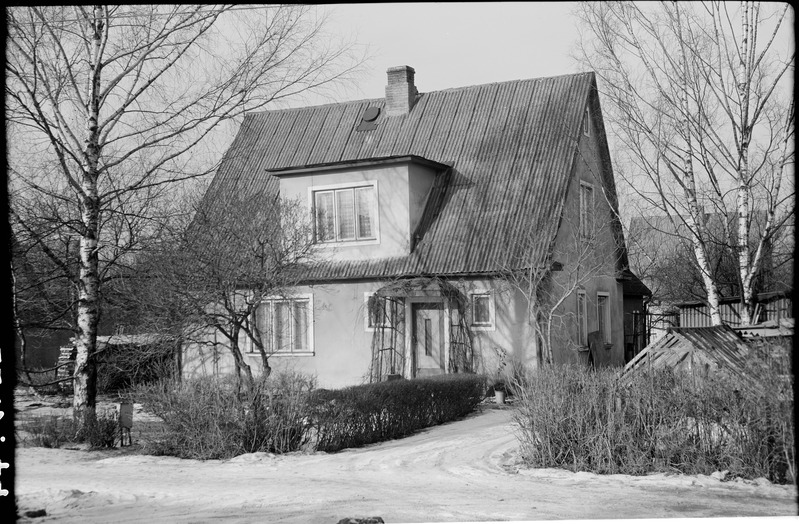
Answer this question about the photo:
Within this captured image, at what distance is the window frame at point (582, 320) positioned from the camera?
19625mm

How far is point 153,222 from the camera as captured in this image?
13461 millimetres

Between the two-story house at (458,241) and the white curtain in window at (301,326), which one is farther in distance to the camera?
the white curtain in window at (301,326)

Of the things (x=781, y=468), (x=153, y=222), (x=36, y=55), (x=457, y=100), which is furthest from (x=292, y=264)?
(x=457, y=100)

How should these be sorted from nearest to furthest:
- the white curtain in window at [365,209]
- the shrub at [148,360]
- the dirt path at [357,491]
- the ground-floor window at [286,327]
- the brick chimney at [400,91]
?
the dirt path at [357,491] < the shrub at [148,360] < the white curtain in window at [365,209] < the ground-floor window at [286,327] < the brick chimney at [400,91]

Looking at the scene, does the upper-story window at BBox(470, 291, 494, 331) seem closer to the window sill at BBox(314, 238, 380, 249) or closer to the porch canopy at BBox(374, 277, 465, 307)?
the porch canopy at BBox(374, 277, 465, 307)

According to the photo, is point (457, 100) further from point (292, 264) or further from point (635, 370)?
point (635, 370)

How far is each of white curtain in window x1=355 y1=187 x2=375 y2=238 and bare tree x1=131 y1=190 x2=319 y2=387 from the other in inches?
231

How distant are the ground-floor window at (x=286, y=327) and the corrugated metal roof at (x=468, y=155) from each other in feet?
3.55

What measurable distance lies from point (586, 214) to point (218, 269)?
10.4 meters

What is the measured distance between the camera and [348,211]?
1936 cm

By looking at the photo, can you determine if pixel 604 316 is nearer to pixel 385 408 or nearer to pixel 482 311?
pixel 482 311

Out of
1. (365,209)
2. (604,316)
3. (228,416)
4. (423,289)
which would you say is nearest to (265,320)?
(365,209)

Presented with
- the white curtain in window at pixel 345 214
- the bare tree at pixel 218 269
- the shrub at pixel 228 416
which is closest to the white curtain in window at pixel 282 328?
the white curtain in window at pixel 345 214

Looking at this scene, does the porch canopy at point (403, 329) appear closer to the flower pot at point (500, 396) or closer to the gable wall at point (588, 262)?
the flower pot at point (500, 396)
